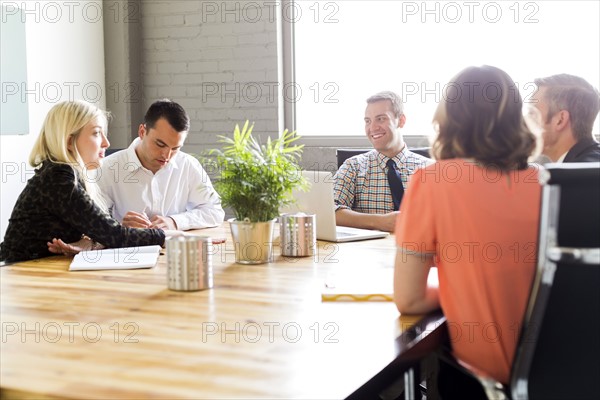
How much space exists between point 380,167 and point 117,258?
5.70 ft

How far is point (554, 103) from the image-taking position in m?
2.69

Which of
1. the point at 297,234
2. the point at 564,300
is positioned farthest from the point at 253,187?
the point at 564,300

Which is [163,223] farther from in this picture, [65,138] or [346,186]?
[346,186]

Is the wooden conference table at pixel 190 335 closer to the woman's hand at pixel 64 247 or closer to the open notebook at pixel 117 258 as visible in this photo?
the open notebook at pixel 117 258

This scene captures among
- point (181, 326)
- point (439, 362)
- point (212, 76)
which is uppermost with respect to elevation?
point (212, 76)

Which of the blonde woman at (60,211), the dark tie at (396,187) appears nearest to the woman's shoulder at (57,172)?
the blonde woman at (60,211)

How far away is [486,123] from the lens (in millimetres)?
1637

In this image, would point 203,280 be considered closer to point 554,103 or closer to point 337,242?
point 337,242

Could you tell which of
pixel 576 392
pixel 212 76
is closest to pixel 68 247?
pixel 576 392

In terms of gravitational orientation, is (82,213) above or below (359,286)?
above

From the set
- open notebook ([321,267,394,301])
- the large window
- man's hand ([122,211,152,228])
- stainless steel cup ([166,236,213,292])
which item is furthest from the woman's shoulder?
the large window

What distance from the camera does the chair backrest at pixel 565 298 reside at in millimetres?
1218

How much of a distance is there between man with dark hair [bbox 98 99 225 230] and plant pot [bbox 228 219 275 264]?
97cm

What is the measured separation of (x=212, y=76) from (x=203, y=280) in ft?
11.5
